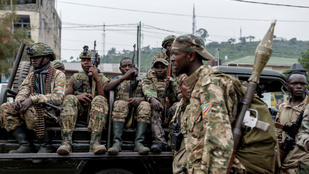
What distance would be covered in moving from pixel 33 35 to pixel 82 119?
2724cm

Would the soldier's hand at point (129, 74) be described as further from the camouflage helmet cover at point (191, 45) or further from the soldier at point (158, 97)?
the camouflage helmet cover at point (191, 45)

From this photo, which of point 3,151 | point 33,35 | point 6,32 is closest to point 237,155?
point 3,151

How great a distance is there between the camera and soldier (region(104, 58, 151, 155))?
421cm

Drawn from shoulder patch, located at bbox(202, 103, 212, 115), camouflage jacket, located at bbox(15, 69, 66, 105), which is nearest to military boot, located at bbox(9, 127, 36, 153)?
camouflage jacket, located at bbox(15, 69, 66, 105)

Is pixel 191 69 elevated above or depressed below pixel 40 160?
above

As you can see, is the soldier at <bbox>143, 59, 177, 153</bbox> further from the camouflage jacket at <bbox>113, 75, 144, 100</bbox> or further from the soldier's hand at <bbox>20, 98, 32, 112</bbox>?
the soldier's hand at <bbox>20, 98, 32, 112</bbox>

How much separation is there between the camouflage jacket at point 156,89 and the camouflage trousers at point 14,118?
4.99ft

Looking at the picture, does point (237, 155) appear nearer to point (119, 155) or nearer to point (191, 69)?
point (191, 69)

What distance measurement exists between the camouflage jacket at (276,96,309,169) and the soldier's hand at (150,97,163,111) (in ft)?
5.01

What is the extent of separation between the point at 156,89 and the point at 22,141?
198 cm

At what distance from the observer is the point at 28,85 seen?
4.62m

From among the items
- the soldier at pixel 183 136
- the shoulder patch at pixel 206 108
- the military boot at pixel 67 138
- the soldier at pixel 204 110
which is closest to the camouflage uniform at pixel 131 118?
the military boot at pixel 67 138

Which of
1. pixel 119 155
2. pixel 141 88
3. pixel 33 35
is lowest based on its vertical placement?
pixel 119 155

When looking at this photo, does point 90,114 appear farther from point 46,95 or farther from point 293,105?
Result: point 293,105
